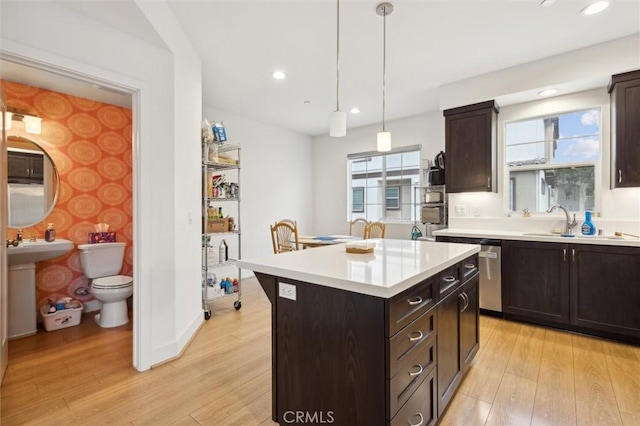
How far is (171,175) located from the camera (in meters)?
2.42

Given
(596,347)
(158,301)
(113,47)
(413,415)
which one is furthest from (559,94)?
(158,301)

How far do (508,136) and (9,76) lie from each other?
5.29m

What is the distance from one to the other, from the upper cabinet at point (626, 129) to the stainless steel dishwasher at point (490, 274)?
3.93 feet

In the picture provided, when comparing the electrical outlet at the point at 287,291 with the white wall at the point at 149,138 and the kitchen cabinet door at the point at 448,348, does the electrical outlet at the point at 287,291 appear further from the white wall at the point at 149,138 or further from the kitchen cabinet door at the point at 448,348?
the white wall at the point at 149,138

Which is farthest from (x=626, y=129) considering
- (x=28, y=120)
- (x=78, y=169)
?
(x=28, y=120)

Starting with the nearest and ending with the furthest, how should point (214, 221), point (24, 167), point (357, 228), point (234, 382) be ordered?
point (234, 382) → point (24, 167) → point (214, 221) → point (357, 228)

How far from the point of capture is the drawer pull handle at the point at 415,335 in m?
1.35

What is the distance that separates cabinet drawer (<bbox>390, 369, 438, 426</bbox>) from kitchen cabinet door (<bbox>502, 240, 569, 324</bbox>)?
208cm

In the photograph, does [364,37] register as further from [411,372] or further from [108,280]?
[108,280]

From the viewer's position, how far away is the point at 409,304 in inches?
52.2

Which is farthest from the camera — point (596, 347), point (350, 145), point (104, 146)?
point (350, 145)

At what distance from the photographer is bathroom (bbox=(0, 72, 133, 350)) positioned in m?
3.08

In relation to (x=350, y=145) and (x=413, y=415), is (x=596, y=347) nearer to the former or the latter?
(x=413, y=415)

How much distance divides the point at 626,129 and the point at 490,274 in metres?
1.79
